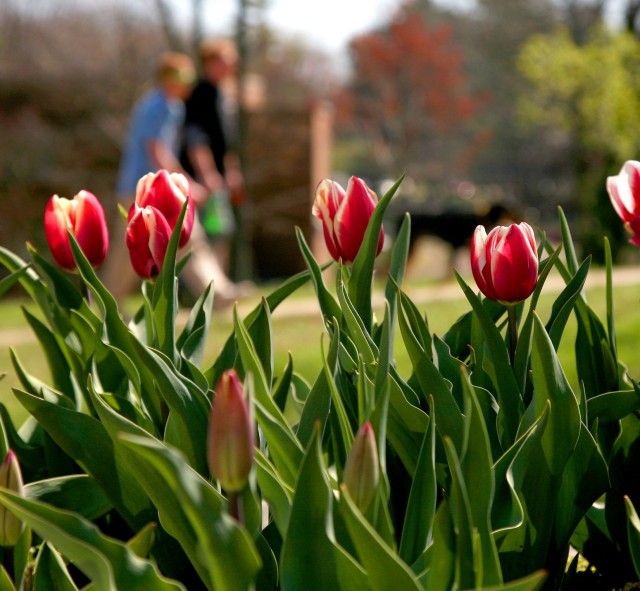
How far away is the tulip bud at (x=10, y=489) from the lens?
1.23m

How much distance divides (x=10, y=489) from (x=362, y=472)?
40 cm

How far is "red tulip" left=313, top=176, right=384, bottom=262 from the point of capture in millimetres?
1690

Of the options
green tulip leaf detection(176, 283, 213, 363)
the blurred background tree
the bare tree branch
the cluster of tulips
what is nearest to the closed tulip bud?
the cluster of tulips

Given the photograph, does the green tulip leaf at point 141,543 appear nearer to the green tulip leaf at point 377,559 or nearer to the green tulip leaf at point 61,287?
the green tulip leaf at point 377,559

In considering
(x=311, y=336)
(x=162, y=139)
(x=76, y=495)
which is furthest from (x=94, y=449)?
(x=162, y=139)

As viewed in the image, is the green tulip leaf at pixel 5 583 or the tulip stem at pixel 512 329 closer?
the green tulip leaf at pixel 5 583

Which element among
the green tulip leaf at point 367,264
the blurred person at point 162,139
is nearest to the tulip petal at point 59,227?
the green tulip leaf at point 367,264

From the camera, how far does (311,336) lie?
7.27 meters

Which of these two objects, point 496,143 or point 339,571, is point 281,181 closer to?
point 339,571

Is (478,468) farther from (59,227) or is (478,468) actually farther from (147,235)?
(59,227)

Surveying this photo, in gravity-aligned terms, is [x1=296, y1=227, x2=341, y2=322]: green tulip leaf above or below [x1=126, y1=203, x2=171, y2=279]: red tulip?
below

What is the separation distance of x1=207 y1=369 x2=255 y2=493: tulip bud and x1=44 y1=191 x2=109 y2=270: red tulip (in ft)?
2.83

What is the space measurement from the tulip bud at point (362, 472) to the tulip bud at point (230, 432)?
11 centimetres

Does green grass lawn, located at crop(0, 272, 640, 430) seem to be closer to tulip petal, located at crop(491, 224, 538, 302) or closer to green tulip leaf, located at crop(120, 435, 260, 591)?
tulip petal, located at crop(491, 224, 538, 302)
